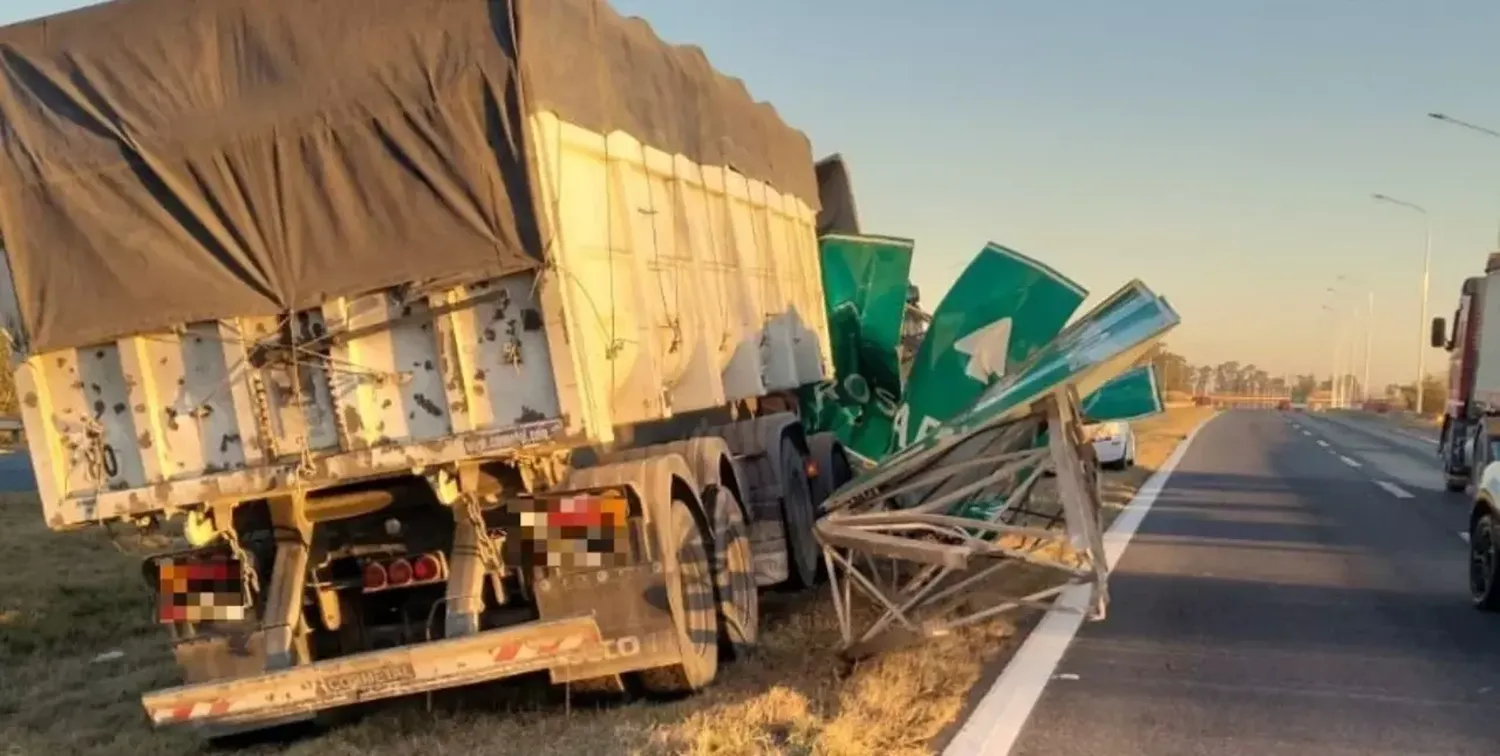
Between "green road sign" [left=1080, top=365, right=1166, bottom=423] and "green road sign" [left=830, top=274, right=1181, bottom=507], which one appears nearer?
"green road sign" [left=830, top=274, right=1181, bottom=507]

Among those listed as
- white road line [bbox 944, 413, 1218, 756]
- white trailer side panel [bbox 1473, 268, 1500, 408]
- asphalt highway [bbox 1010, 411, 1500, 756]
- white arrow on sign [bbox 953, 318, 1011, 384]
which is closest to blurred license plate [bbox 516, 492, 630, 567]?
white road line [bbox 944, 413, 1218, 756]

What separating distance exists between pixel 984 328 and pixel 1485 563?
3760mm

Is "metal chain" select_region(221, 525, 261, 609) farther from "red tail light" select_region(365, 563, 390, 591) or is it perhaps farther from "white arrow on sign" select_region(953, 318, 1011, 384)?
"white arrow on sign" select_region(953, 318, 1011, 384)

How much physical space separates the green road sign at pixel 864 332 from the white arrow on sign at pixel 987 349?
86.9 inches

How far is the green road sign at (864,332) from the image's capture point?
1312 centimetres

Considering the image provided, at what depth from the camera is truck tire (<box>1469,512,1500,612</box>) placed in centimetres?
888

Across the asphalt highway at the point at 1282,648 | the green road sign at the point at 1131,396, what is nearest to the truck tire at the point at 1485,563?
the asphalt highway at the point at 1282,648

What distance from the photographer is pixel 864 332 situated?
13.3m

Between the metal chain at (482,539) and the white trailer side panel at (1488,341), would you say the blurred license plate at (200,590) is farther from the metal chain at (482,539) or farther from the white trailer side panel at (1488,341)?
the white trailer side panel at (1488,341)

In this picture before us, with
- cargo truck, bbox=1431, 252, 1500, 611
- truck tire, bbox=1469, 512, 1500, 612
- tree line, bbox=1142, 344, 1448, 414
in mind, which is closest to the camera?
truck tire, bbox=1469, 512, 1500, 612

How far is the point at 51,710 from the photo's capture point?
819 centimetres

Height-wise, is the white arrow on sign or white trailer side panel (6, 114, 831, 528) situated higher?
white trailer side panel (6, 114, 831, 528)

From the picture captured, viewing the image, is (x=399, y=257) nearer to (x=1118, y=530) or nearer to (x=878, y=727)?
(x=878, y=727)

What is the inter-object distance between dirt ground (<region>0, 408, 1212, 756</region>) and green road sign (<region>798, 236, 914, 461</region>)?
283 cm
